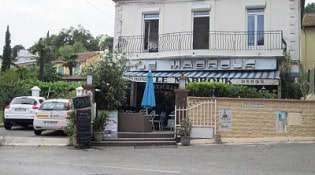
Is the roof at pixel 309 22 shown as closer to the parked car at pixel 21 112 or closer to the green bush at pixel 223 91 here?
the green bush at pixel 223 91

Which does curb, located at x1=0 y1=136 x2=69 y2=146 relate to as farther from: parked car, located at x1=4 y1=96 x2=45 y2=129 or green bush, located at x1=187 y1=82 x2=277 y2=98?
green bush, located at x1=187 y1=82 x2=277 y2=98

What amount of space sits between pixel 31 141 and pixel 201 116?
6.78 meters

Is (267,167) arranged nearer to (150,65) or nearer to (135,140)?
(135,140)

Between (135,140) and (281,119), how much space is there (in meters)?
5.99

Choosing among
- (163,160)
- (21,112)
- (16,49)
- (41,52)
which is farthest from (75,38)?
(163,160)

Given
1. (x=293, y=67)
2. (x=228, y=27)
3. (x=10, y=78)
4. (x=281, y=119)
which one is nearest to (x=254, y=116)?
(x=281, y=119)

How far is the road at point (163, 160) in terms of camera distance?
10818mm

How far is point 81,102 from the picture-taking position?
16312 mm

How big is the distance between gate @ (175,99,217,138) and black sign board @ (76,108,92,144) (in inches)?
143

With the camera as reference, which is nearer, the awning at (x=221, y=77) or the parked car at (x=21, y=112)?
the awning at (x=221, y=77)

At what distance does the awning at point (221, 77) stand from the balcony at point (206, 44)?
2.99ft

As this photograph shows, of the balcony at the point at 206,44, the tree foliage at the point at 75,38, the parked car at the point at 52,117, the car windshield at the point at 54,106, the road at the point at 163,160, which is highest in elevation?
the tree foliage at the point at 75,38

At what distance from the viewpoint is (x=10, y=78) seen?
29188 millimetres

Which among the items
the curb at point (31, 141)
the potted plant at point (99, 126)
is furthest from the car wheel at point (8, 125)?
the potted plant at point (99, 126)
